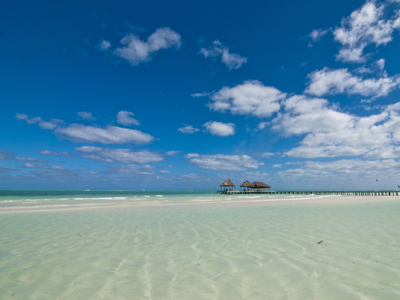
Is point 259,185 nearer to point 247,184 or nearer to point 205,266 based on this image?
point 247,184

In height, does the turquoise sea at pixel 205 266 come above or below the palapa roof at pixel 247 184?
below

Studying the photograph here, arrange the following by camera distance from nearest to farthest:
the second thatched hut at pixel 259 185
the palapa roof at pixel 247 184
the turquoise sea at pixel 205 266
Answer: the turquoise sea at pixel 205 266 → the second thatched hut at pixel 259 185 → the palapa roof at pixel 247 184

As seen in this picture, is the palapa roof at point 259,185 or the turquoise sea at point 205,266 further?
the palapa roof at point 259,185

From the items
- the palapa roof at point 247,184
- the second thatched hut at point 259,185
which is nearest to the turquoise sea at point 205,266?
the palapa roof at point 247,184

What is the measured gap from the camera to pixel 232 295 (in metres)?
3.58

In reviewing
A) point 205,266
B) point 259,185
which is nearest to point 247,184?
point 259,185

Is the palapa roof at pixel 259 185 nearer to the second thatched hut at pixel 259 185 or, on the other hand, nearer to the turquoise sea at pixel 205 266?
the second thatched hut at pixel 259 185

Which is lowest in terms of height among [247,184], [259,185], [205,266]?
[205,266]

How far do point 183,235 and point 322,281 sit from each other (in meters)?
4.95

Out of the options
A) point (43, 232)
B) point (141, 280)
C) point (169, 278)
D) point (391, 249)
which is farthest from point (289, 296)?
point (43, 232)

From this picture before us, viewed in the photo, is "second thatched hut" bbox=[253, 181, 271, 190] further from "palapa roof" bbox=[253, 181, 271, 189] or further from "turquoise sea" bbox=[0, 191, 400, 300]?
"turquoise sea" bbox=[0, 191, 400, 300]

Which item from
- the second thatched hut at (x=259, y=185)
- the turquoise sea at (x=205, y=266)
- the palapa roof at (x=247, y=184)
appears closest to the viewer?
the turquoise sea at (x=205, y=266)

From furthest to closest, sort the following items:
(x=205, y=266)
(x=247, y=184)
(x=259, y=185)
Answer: (x=247, y=184) < (x=259, y=185) < (x=205, y=266)

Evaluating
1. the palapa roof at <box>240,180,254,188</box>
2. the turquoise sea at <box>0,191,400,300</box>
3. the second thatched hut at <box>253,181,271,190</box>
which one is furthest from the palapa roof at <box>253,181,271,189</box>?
the turquoise sea at <box>0,191,400,300</box>
